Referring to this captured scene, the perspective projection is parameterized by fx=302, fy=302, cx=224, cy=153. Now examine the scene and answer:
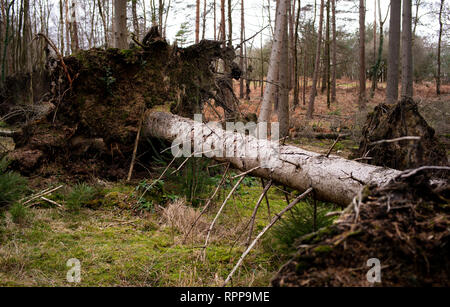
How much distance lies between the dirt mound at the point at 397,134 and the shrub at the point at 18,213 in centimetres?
352

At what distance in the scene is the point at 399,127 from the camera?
4023 mm

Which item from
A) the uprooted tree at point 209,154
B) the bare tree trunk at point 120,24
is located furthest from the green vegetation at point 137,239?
the bare tree trunk at point 120,24

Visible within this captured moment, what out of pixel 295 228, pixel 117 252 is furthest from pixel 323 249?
pixel 117 252

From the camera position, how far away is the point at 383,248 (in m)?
1.14

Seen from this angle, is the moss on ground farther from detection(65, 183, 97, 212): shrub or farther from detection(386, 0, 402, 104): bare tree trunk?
detection(386, 0, 402, 104): bare tree trunk

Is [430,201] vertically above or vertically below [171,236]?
above

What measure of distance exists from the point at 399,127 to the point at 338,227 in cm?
342

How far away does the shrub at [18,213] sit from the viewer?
285 cm

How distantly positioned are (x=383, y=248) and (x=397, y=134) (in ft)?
11.1

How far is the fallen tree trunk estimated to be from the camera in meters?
2.16

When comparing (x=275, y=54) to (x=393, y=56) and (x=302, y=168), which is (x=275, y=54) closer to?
(x=302, y=168)

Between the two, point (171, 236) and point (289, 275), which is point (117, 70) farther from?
point (289, 275)

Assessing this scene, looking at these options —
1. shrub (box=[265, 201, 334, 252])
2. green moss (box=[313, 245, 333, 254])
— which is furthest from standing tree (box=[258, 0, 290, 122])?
green moss (box=[313, 245, 333, 254])
